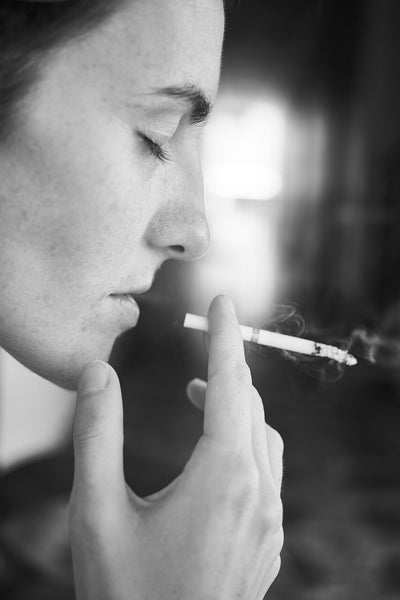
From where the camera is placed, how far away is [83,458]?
2.05 ft

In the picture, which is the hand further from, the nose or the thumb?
the nose

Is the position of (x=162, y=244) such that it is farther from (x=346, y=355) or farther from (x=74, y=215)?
(x=346, y=355)

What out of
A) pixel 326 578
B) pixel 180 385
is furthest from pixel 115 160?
pixel 180 385

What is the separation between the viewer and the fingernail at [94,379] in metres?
0.66

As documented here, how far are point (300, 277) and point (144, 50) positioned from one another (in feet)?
12.6

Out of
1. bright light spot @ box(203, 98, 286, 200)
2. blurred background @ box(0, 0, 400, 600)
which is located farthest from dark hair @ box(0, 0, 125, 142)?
bright light spot @ box(203, 98, 286, 200)

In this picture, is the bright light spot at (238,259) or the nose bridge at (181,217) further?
the bright light spot at (238,259)

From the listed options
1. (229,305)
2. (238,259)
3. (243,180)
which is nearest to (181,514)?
(229,305)

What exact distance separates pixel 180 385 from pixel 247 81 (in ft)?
7.87

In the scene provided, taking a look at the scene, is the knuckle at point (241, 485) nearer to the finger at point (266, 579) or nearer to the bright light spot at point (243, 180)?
the finger at point (266, 579)

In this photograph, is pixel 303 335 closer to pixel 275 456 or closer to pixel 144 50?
pixel 275 456

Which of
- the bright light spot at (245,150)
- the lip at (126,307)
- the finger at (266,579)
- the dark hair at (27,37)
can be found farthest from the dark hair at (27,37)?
the bright light spot at (245,150)

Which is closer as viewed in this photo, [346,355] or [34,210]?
[34,210]

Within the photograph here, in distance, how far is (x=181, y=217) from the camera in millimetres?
788
